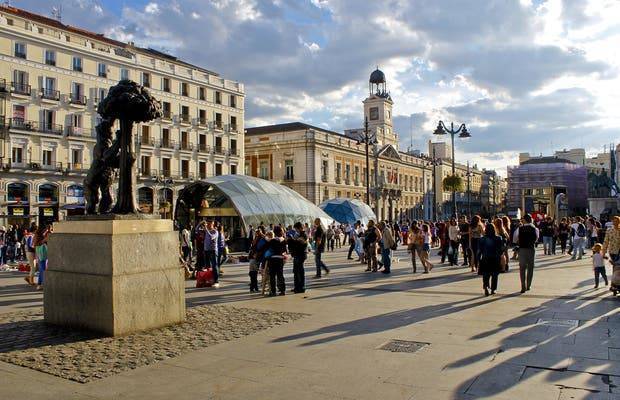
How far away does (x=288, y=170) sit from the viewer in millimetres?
70000

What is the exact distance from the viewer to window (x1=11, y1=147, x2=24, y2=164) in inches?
1617

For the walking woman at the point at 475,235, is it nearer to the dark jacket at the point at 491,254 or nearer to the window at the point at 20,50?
the dark jacket at the point at 491,254

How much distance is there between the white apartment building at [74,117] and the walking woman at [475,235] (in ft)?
78.2

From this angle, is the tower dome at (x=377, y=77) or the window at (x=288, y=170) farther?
the tower dome at (x=377, y=77)

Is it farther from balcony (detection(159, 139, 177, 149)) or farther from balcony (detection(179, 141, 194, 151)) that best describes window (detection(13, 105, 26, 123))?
balcony (detection(179, 141, 194, 151))

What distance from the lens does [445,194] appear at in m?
112

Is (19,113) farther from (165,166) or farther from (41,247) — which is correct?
(41,247)

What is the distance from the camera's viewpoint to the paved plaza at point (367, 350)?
17.0ft

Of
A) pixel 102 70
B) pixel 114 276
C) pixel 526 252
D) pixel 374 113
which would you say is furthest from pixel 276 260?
pixel 374 113

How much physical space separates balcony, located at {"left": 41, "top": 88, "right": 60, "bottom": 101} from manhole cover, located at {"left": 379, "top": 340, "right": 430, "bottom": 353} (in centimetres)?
4405

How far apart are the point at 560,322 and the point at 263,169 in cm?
6472

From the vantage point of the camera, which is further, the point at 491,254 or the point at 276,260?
the point at 276,260

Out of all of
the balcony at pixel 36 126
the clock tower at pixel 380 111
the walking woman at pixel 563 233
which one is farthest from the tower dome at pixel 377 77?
the walking woman at pixel 563 233

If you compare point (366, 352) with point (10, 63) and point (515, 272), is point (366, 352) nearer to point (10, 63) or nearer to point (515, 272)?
point (515, 272)
